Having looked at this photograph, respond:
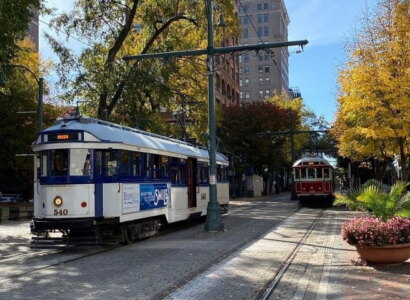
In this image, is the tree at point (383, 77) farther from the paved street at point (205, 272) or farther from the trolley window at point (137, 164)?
the trolley window at point (137, 164)

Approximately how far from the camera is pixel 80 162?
14.6m

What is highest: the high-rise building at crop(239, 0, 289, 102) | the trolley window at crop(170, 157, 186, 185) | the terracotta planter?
the high-rise building at crop(239, 0, 289, 102)

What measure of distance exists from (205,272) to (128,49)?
22499mm

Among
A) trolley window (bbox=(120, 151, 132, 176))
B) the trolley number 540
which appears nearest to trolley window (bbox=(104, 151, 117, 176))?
trolley window (bbox=(120, 151, 132, 176))

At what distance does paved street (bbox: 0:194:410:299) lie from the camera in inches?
347

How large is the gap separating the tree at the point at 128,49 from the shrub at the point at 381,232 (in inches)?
646

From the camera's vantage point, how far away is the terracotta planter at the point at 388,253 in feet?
34.5

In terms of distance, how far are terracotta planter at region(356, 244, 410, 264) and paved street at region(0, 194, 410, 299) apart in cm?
15

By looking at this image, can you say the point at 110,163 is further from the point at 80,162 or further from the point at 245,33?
the point at 245,33

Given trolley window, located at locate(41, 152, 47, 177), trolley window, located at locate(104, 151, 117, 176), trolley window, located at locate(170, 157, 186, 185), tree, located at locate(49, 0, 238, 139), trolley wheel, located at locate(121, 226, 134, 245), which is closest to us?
trolley window, located at locate(41, 152, 47, 177)

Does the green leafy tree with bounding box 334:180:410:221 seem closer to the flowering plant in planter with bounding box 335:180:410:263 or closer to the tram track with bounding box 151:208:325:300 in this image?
the flowering plant in planter with bounding box 335:180:410:263

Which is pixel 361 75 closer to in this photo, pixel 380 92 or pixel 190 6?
pixel 380 92

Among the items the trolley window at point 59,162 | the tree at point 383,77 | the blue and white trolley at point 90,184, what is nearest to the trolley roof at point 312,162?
the tree at point 383,77

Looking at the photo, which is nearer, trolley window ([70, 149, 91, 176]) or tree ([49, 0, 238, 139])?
trolley window ([70, 149, 91, 176])
